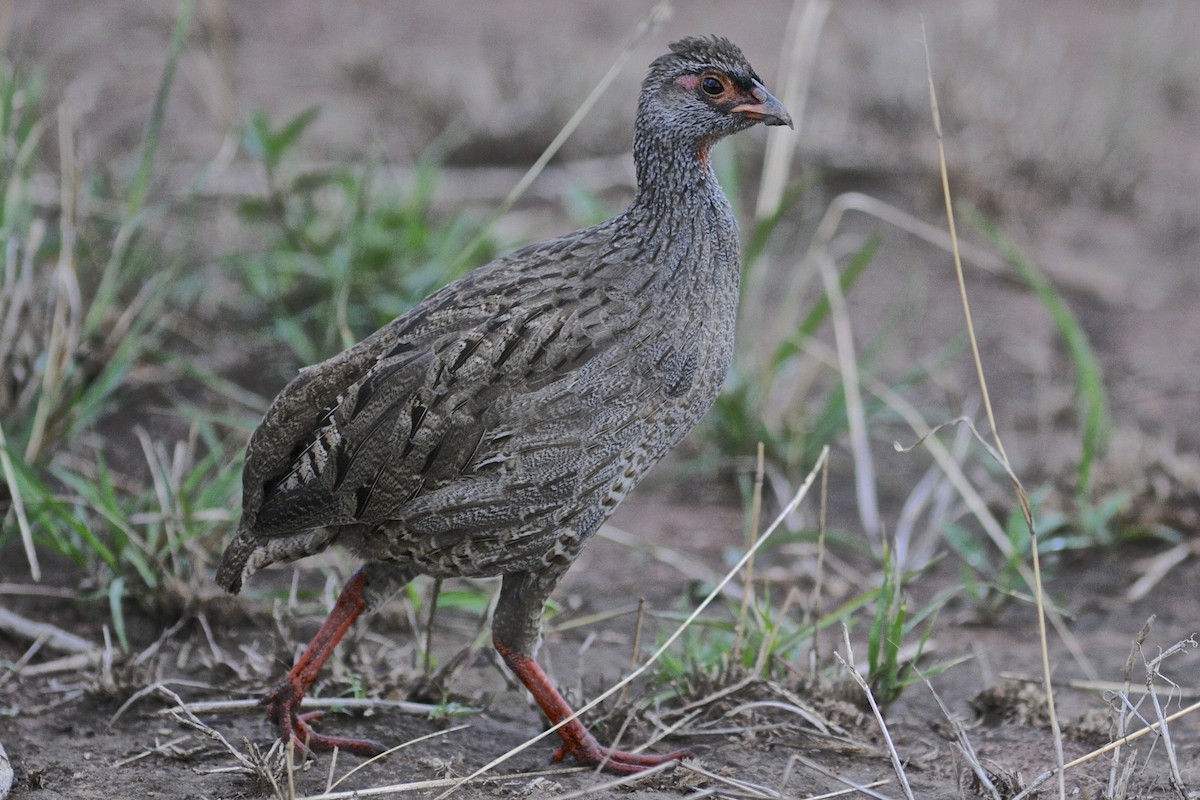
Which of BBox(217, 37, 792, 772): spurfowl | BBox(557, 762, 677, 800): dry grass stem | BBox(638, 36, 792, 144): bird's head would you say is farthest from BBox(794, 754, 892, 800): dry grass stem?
BBox(638, 36, 792, 144): bird's head

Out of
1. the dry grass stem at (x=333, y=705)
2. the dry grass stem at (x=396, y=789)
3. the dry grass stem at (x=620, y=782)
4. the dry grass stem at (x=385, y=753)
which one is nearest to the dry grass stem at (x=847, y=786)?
the dry grass stem at (x=620, y=782)

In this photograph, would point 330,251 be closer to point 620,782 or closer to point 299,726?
point 299,726

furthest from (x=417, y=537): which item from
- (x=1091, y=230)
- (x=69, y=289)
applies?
(x=1091, y=230)

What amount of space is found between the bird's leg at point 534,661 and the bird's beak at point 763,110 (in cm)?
120

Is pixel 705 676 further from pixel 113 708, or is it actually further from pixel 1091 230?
pixel 1091 230

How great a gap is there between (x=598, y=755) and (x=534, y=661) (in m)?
0.29

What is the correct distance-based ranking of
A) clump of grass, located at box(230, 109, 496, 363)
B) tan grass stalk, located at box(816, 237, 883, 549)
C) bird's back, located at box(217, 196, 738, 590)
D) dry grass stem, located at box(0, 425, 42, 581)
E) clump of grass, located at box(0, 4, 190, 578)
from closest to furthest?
bird's back, located at box(217, 196, 738, 590) < dry grass stem, located at box(0, 425, 42, 581) < clump of grass, located at box(0, 4, 190, 578) < tan grass stalk, located at box(816, 237, 883, 549) < clump of grass, located at box(230, 109, 496, 363)

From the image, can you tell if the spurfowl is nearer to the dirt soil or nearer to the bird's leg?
the bird's leg

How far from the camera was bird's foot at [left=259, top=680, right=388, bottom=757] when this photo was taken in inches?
138

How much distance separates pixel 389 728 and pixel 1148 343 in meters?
4.51

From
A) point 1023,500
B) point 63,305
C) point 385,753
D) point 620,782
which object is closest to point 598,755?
point 620,782

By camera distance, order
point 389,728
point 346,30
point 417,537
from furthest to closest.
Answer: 1. point 346,30
2. point 389,728
3. point 417,537

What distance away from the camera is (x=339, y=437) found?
3.43 meters

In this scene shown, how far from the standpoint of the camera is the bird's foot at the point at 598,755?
136 inches
